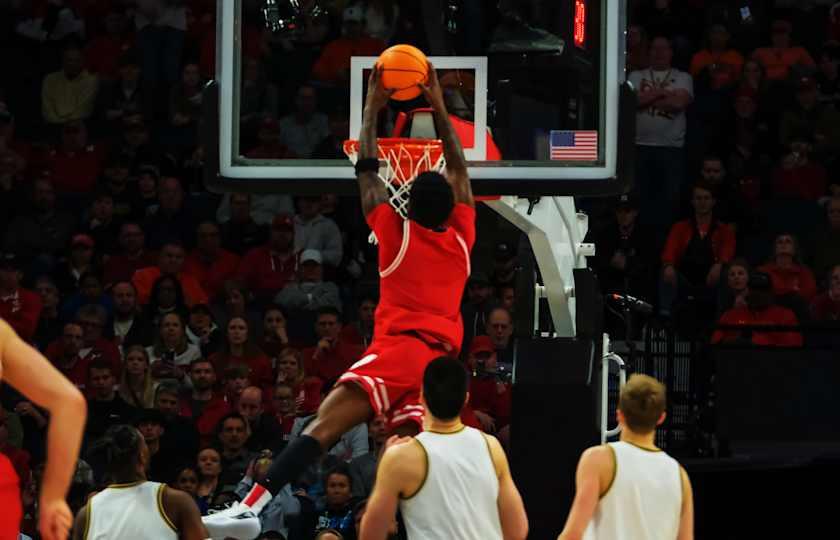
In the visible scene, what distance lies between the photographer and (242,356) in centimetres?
1316

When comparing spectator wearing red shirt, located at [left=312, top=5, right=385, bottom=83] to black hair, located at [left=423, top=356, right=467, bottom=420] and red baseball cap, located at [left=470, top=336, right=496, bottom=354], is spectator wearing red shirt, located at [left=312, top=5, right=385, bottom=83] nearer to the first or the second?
red baseball cap, located at [left=470, top=336, right=496, bottom=354]

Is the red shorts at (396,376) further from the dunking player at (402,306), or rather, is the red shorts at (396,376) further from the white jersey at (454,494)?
the white jersey at (454,494)

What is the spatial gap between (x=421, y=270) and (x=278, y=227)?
701 centimetres

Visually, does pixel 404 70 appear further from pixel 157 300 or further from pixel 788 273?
pixel 157 300

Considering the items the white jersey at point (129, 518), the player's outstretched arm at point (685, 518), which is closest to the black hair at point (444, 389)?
the player's outstretched arm at point (685, 518)

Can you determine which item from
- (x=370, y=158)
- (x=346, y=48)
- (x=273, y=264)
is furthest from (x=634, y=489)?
(x=346, y=48)

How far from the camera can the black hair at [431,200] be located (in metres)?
Answer: 7.20

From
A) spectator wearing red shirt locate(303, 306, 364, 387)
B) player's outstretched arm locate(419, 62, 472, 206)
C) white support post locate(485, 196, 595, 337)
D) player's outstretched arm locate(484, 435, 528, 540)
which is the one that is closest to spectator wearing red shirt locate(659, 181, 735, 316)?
spectator wearing red shirt locate(303, 306, 364, 387)

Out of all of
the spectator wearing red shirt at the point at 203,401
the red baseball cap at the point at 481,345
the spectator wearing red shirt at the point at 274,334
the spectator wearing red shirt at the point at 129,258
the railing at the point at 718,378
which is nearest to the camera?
the railing at the point at 718,378

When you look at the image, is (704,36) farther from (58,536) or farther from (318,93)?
(58,536)

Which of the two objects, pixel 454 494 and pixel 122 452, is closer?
pixel 454 494

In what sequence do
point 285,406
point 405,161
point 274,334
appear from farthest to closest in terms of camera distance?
1. point 274,334
2. point 285,406
3. point 405,161

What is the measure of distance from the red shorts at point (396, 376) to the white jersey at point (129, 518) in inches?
36.1

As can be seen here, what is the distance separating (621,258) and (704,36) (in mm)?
3085
